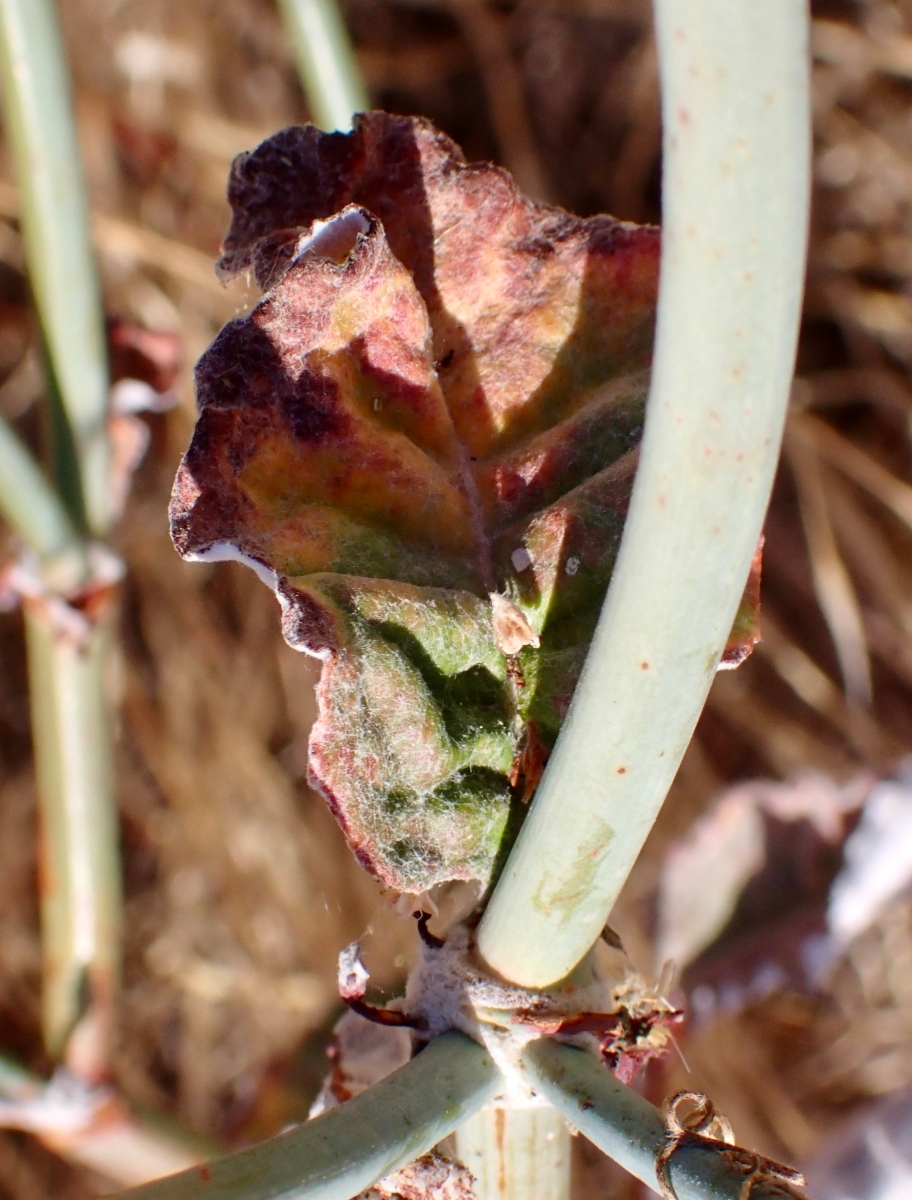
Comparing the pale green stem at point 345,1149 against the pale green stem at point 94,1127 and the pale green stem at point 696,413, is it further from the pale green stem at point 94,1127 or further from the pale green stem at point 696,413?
the pale green stem at point 94,1127

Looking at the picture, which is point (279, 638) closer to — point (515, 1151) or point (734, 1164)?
point (515, 1151)

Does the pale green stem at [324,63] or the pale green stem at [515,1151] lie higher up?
the pale green stem at [324,63]

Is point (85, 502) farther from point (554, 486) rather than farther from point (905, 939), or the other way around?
point (905, 939)

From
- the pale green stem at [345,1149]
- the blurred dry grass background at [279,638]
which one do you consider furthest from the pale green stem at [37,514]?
the blurred dry grass background at [279,638]

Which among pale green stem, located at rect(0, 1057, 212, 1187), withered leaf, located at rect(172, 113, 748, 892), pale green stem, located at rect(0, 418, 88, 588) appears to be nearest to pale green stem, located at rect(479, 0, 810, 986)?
withered leaf, located at rect(172, 113, 748, 892)

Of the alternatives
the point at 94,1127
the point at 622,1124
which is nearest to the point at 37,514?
the point at 94,1127

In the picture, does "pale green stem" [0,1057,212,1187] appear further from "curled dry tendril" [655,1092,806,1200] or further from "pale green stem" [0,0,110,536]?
"curled dry tendril" [655,1092,806,1200]

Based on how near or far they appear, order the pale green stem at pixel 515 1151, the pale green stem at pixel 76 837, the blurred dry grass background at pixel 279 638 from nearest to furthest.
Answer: the pale green stem at pixel 515 1151 → the pale green stem at pixel 76 837 → the blurred dry grass background at pixel 279 638
